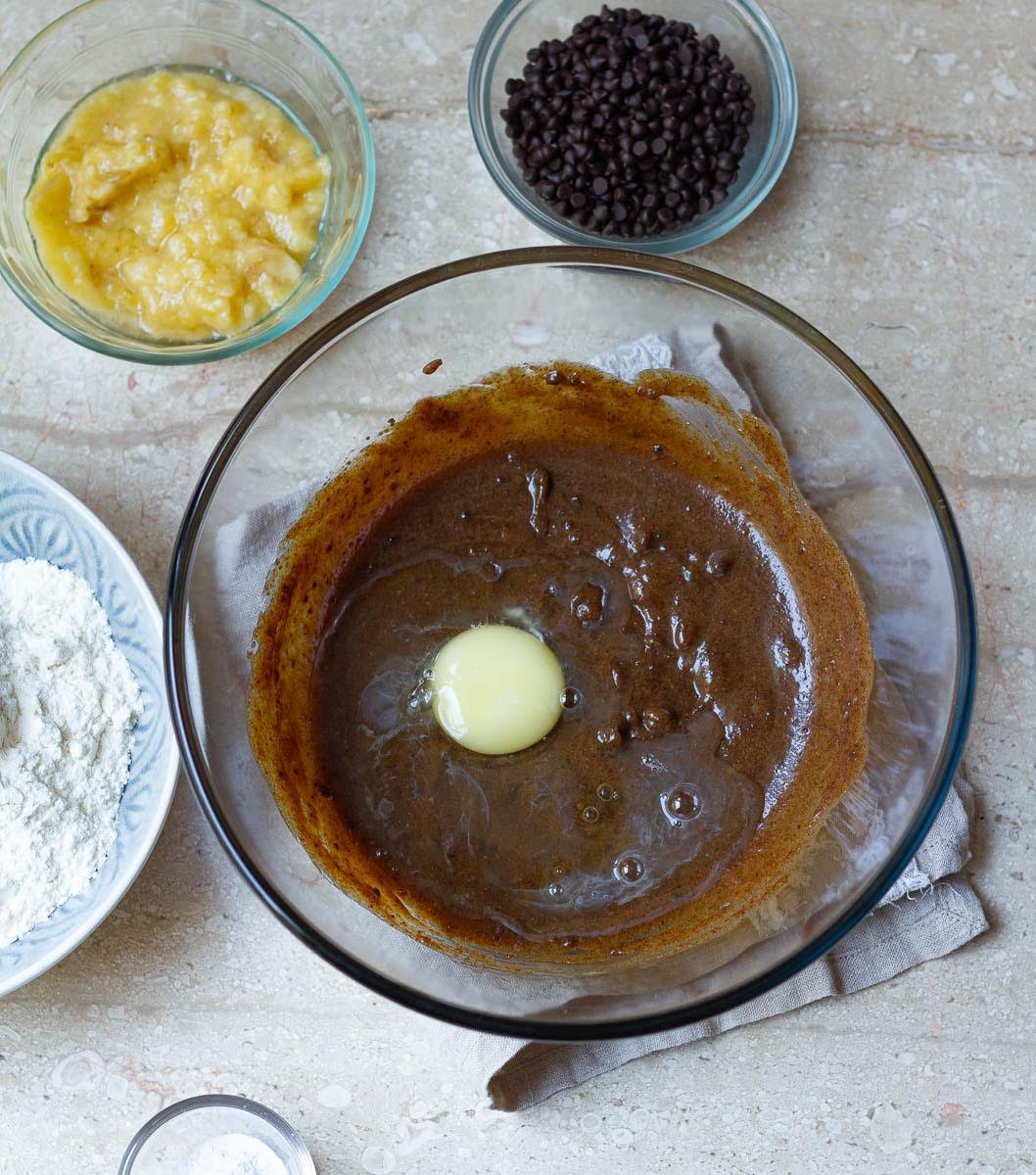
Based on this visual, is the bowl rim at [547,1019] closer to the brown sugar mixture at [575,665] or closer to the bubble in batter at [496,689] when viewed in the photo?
the brown sugar mixture at [575,665]

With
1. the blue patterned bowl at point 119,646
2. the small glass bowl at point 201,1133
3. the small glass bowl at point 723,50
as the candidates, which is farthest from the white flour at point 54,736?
the small glass bowl at point 723,50

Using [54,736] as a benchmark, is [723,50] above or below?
above

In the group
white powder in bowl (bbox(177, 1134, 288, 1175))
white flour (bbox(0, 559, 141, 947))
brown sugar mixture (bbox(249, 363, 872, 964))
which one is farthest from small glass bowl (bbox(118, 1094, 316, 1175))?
brown sugar mixture (bbox(249, 363, 872, 964))

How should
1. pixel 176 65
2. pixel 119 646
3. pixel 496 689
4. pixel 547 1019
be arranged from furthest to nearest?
pixel 176 65 < pixel 119 646 < pixel 496 689 < pixel 547 1019

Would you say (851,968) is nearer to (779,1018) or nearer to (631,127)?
(779,1018)

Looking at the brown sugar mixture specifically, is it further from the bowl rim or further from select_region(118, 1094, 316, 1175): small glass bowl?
select_region(118, 1094, 316, 1175): small glass bowl

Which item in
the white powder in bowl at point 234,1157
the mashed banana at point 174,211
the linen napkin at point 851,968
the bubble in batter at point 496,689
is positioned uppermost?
the mashed banana at point 174,211

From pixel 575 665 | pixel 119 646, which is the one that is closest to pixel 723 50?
pixel 575 665
